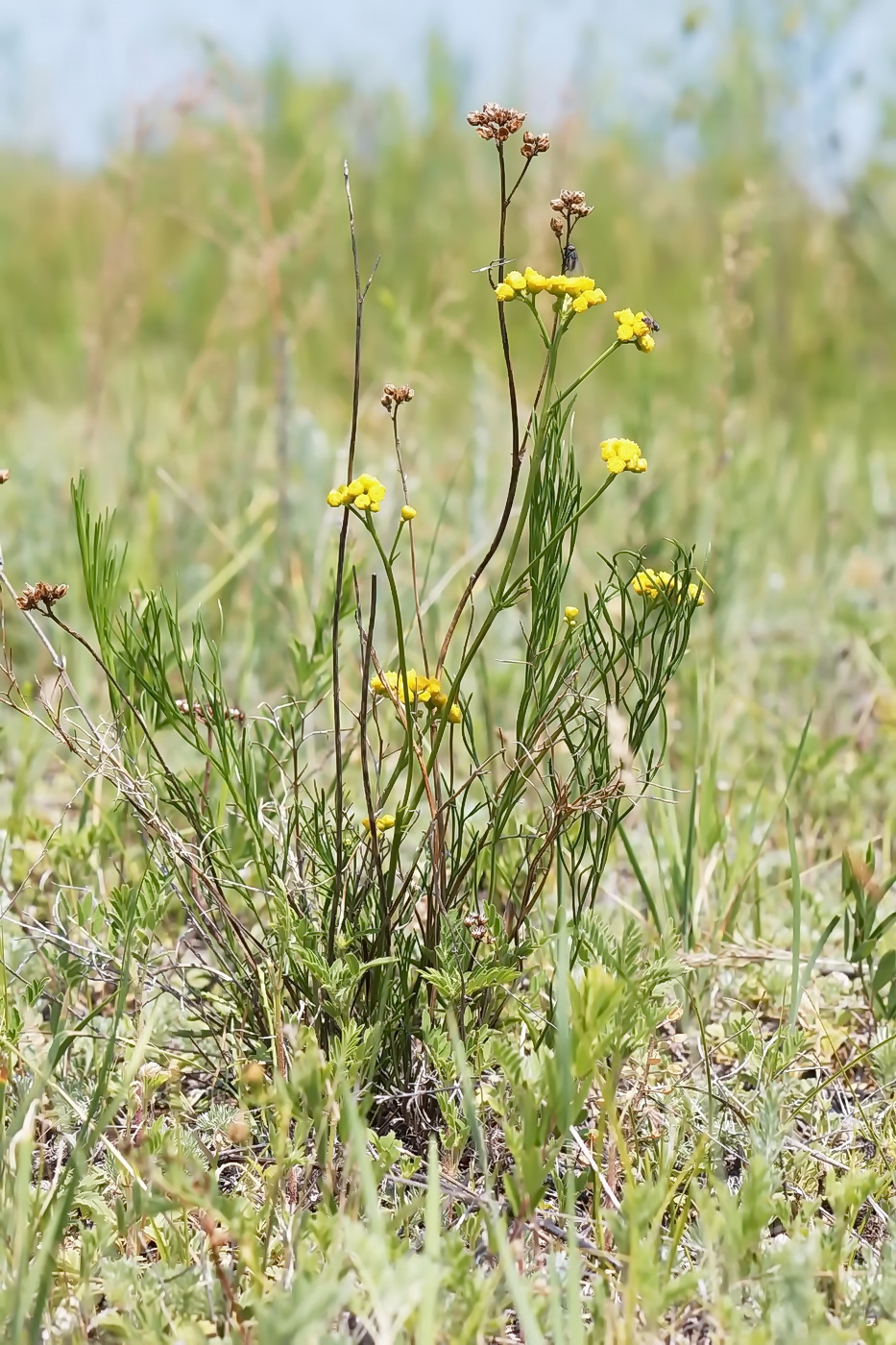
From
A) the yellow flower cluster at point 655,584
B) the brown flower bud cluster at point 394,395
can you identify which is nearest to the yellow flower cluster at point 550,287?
the brown flower bud cluster at point 394,395

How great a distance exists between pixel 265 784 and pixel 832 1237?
2.61ft

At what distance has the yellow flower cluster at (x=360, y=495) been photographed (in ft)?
3.35

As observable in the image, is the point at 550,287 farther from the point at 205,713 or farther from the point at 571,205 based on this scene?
the point at 205,713

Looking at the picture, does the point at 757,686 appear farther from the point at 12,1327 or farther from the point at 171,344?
the point at 171,344

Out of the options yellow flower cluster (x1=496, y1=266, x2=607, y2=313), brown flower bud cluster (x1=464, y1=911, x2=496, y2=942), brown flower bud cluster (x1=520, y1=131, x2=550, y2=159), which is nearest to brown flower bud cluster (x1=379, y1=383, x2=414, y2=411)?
yellow flower cluster (x1=496, y1=266, x2=607, y2=313)

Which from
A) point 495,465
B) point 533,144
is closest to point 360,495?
point 533,144

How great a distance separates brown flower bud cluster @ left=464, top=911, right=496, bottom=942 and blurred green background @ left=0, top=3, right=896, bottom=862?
1.26ft

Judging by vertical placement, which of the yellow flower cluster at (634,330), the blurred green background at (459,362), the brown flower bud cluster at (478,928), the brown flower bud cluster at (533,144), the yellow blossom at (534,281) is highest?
the blurred green background at (459,362)

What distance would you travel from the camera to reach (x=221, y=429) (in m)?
3.45

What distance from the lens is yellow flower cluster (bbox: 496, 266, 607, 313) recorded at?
1.02 meters

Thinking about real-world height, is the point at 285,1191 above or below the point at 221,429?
below

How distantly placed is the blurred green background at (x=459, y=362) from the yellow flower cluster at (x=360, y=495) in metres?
0.25

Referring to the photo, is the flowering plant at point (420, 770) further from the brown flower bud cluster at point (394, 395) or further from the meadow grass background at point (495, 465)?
the meadow grass background at point (495, 465)

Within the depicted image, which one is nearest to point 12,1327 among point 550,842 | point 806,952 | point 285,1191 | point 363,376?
point 285,1191
